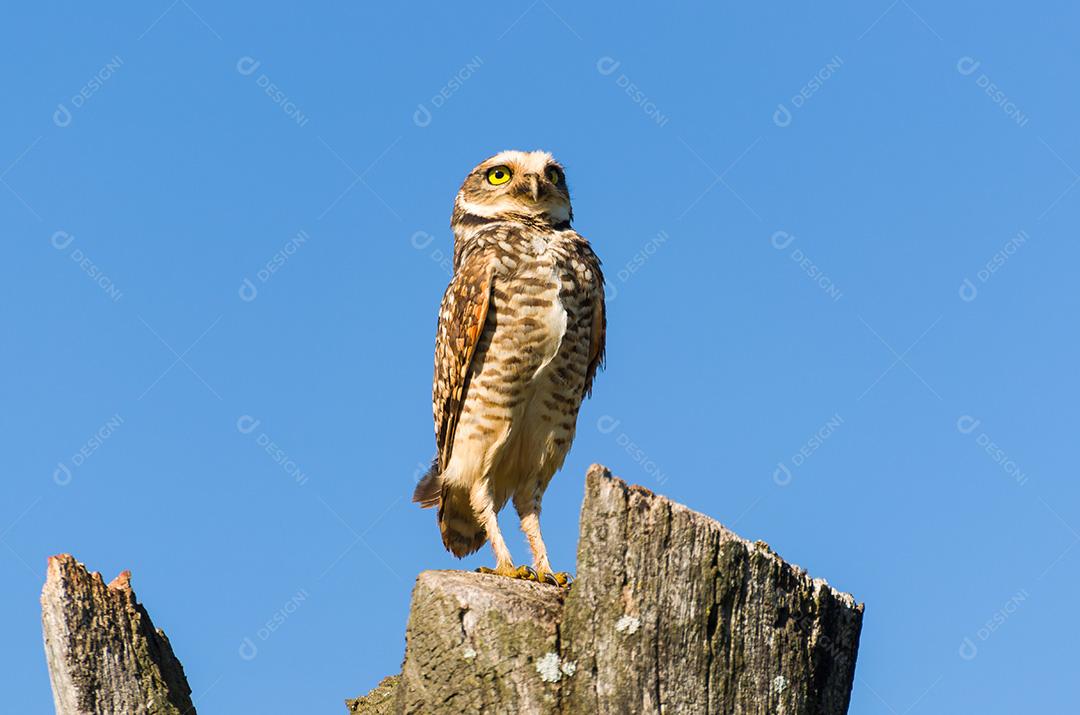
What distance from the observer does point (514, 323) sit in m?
7.73

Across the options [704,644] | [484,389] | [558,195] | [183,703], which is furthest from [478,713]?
[558,195]

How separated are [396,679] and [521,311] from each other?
2.79m

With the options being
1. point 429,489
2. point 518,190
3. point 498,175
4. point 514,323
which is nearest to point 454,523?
point 429,489

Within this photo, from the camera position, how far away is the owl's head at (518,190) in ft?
28.3

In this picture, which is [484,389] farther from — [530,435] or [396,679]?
[396,679]

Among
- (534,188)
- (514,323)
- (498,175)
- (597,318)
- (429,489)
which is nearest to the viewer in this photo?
(514,323)

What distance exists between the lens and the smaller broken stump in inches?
183

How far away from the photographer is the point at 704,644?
409 centimetres

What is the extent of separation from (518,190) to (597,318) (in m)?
1.21

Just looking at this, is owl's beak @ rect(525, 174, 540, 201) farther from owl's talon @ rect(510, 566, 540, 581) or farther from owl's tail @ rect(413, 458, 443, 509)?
owl's talon @ rect(510, 566, 540, 581)

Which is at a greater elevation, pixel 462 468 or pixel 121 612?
pixel 462 468

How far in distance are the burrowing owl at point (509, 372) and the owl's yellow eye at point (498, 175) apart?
0.38 metres

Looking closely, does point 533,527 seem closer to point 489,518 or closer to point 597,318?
point 489,518

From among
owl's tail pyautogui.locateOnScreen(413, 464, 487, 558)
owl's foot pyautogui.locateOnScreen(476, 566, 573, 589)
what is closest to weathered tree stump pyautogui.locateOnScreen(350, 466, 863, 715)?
owl's foot pyautogui.locateOnScreen(476, 566, 573, 589)
